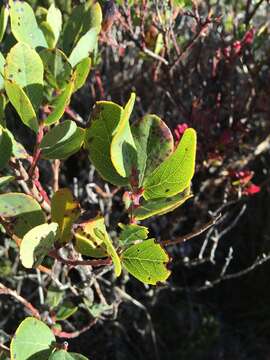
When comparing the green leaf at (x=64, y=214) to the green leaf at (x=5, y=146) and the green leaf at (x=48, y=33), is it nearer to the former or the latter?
the green leaf at (x=5, y=146)

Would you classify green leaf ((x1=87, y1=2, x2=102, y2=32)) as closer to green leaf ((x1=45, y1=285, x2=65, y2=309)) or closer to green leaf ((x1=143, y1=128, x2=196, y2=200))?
green leaf ((x1=143, y1=128, x2=196, y2=200))

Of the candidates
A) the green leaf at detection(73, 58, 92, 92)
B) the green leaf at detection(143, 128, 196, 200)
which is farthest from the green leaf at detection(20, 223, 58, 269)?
the green leaf at detection(73, 58, 92, 92)

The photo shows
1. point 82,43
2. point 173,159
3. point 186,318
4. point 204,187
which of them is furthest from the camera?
point 186,318

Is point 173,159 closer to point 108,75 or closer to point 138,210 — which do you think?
point 138,210

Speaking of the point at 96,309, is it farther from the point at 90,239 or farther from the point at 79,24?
the point at 79,24

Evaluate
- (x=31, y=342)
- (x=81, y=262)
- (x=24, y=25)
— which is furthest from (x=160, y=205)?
(x=24, y=25)

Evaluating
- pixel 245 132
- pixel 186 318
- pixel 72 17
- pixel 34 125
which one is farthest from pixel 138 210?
pixel 186 318
